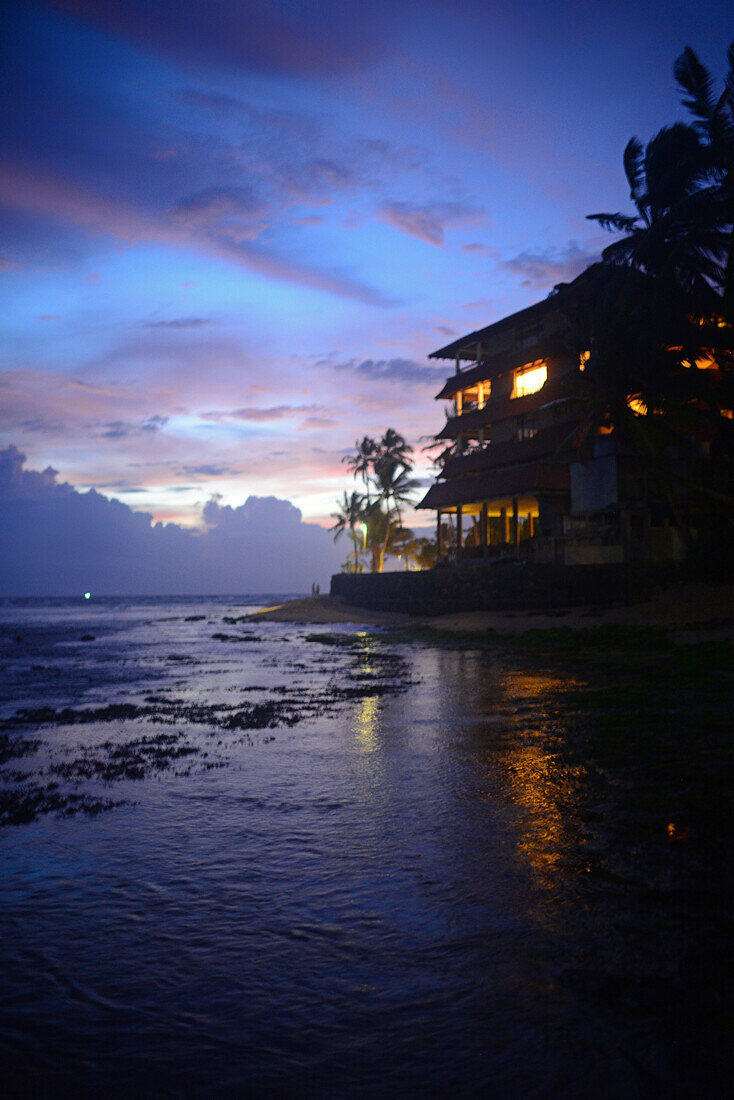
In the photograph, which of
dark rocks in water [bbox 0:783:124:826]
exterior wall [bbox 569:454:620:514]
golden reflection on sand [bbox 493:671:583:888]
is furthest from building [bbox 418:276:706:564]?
dark rocks in water [bbox 0:783:124:826]

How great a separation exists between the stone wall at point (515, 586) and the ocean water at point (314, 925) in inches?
794

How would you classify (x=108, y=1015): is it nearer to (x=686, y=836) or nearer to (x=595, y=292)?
(x=686, y=836)

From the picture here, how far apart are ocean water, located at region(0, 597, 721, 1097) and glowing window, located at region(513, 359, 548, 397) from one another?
3218cm

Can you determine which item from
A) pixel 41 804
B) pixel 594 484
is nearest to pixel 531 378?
pixel 594 484

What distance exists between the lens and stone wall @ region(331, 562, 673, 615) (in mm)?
28156

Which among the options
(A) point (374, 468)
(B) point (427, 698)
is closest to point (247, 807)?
(B) point (427, 698)

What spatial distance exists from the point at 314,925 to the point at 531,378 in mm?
38739

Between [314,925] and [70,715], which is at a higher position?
[314,925]

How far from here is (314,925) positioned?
4.20 meters

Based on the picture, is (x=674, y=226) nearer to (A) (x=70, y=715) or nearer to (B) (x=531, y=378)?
(B) (x=531, y=378)

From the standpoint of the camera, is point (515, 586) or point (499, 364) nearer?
point (515, 586)

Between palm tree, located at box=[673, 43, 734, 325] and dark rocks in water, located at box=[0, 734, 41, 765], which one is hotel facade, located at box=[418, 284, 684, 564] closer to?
palm tree, located at box=[673, 43, 734, 325]

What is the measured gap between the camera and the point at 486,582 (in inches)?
1340

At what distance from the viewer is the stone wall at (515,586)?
2816 centimetres
